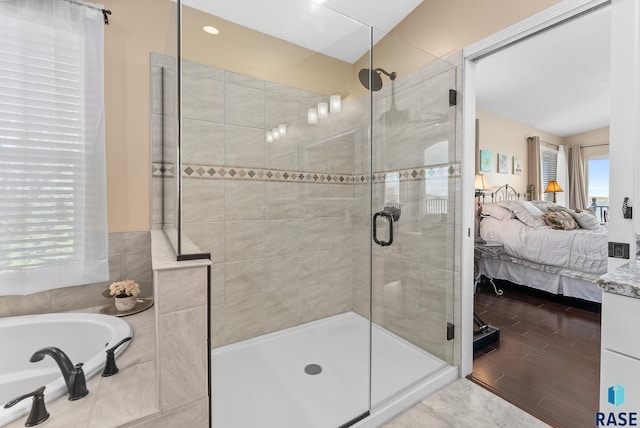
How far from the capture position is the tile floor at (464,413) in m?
1.55

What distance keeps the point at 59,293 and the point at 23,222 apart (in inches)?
18.4

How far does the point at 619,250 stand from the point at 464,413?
1171 millimetres

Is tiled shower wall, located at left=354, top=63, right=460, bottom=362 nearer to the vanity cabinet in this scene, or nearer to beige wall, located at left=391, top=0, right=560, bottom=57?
beige wall, located at left=391, top=0, right=560, bottom=57

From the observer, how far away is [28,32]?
5.19 ft

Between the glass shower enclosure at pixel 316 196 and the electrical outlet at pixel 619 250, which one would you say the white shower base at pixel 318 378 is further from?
the electrical outlet at pixel 619 250

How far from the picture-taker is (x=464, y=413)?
1627 millimetres

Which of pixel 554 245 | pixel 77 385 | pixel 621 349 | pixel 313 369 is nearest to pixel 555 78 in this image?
pixel 554 245

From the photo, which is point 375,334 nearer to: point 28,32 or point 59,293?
point 59,293

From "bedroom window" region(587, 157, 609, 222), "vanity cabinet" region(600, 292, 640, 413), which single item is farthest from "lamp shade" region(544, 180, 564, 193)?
"vanity cabinet" region(600, 292, 640, 413)

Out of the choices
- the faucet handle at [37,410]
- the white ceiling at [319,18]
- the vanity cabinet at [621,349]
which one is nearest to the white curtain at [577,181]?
the white ceiling at [319,18]

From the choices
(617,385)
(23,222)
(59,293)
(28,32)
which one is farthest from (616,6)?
(59,293)

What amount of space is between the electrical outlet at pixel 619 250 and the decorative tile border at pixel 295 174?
0.88m

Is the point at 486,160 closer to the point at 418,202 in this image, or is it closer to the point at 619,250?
the point at 418,202

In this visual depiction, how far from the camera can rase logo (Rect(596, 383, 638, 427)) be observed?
93 cm
